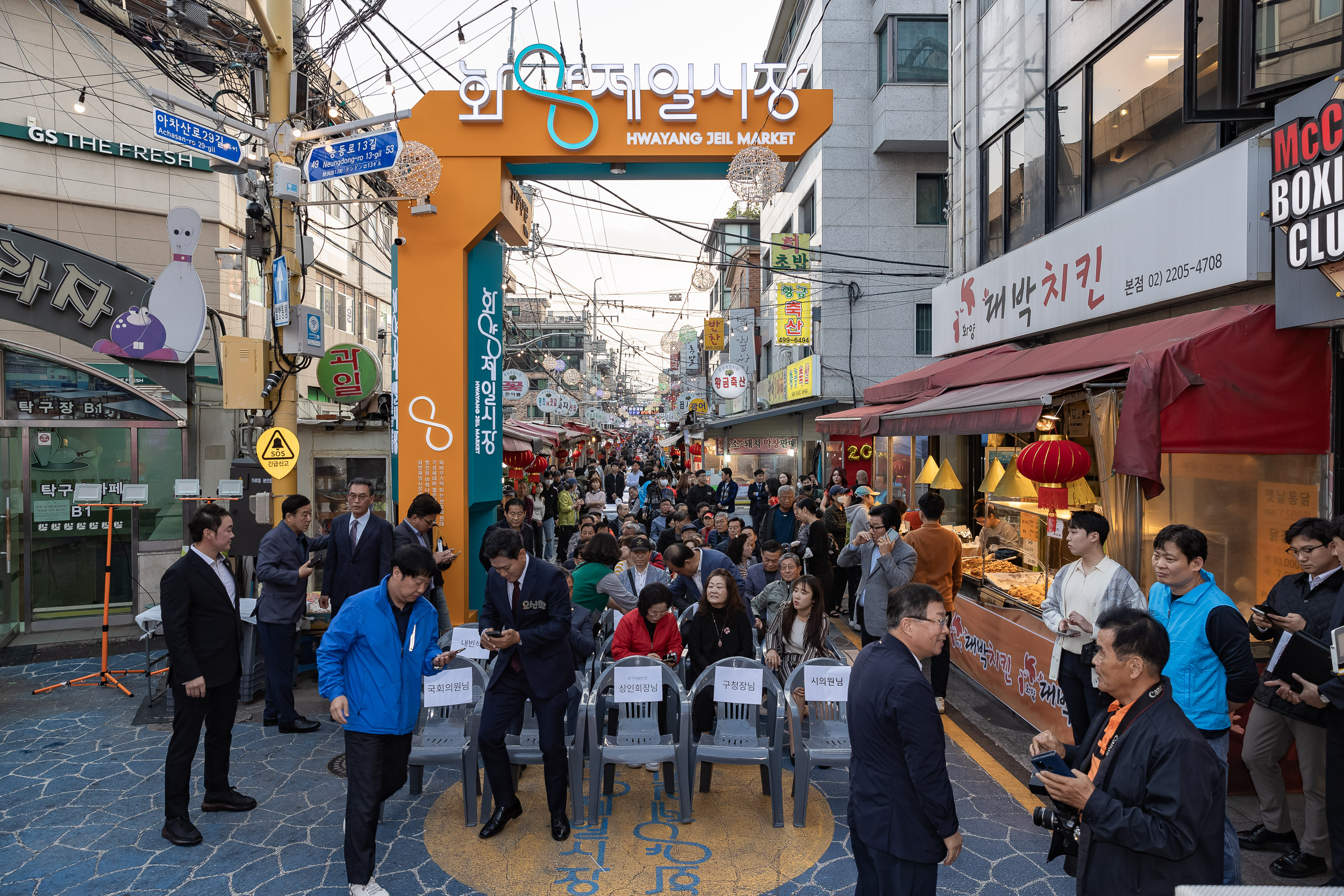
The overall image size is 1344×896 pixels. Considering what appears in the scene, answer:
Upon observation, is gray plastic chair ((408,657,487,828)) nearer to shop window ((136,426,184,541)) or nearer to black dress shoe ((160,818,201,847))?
black dress shoe ((160,818,201,847))

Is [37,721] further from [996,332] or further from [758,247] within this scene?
[758,247]

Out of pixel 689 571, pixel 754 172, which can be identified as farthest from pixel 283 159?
pixel 689 571

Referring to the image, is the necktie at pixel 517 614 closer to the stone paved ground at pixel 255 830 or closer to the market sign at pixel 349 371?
the stone paved ground at pixel 255 830

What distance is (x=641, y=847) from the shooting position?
191 inches

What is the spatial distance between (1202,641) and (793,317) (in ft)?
56.0

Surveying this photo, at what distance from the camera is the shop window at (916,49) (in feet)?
68.7

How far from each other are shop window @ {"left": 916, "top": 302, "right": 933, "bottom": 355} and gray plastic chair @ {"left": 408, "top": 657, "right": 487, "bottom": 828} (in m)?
19.1

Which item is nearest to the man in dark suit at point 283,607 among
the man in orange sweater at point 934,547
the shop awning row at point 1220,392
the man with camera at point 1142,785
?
the man in orange sweater at point 934,547

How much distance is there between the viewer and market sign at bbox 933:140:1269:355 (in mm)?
6141

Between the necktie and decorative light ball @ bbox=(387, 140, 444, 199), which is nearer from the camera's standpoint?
the necktie

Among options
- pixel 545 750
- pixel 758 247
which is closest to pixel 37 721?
pixel 545 750

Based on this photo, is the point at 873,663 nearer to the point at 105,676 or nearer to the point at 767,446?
the point at 105,676

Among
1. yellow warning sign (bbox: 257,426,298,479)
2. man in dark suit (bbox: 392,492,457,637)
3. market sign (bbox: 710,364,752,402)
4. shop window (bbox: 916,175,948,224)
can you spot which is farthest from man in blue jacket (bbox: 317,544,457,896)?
shop window (bbox: 916,175,948,224)

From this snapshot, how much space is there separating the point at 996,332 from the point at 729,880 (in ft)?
28.4
